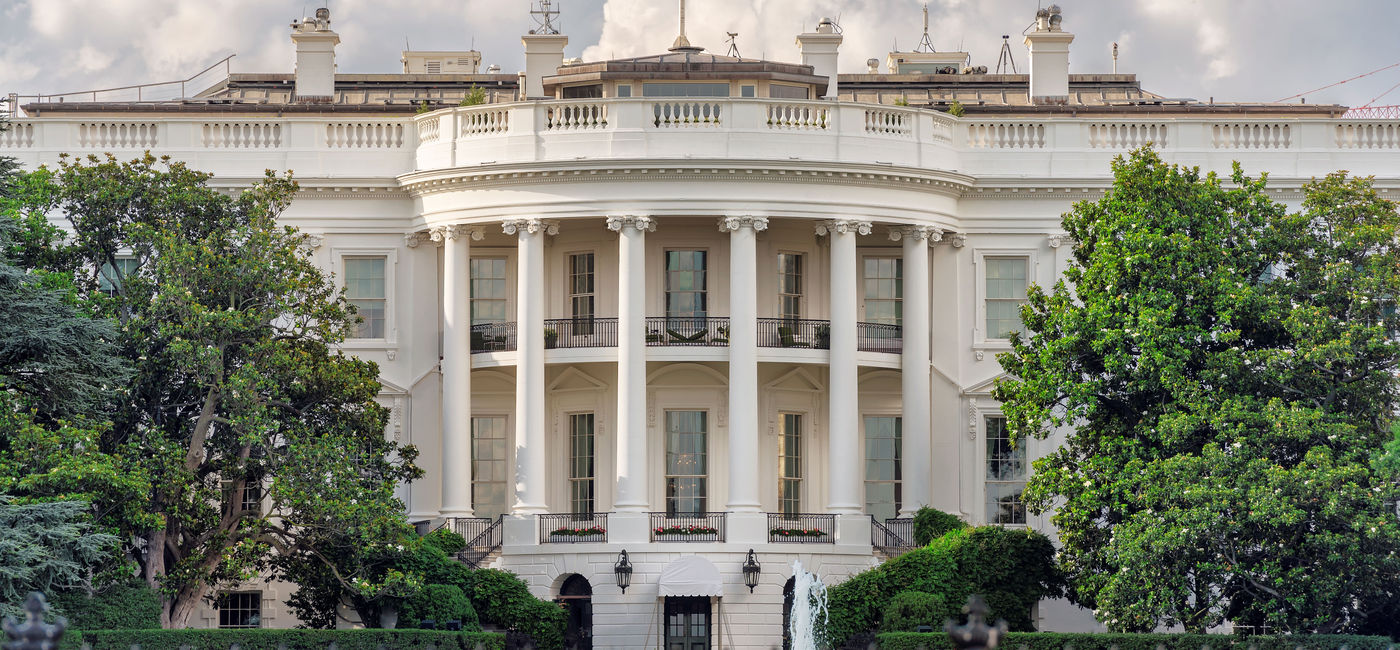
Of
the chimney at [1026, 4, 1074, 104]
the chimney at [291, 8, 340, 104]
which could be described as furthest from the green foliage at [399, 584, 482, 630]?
the chimney at [1026, 4, 1074, 104]

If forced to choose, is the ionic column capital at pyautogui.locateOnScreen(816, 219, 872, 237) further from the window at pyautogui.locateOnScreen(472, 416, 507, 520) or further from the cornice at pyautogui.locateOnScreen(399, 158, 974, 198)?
the window at pyautogui.locateOnScreen(472, 416, 507, 520)

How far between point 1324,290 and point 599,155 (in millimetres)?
14705

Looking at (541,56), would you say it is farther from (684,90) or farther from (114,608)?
(114,608)

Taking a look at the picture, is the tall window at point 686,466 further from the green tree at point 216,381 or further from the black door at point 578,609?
the green tree at point 216,381

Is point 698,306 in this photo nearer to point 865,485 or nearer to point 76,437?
point 865,485

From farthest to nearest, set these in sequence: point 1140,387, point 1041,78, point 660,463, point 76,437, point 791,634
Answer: point 1041,78 < point 660,463 < point 791,634 < point 1140,387 < point 76,437

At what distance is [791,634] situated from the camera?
1741 inches

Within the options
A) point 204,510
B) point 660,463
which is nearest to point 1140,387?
point 660,463

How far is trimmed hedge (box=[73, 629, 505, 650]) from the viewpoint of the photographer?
36188mm

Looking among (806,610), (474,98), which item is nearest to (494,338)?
(474,98)

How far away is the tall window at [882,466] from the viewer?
48969 mm

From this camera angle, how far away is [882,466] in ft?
161

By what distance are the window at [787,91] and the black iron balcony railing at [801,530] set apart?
10126mm

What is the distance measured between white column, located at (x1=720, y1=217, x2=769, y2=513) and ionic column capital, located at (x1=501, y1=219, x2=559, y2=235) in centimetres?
354
